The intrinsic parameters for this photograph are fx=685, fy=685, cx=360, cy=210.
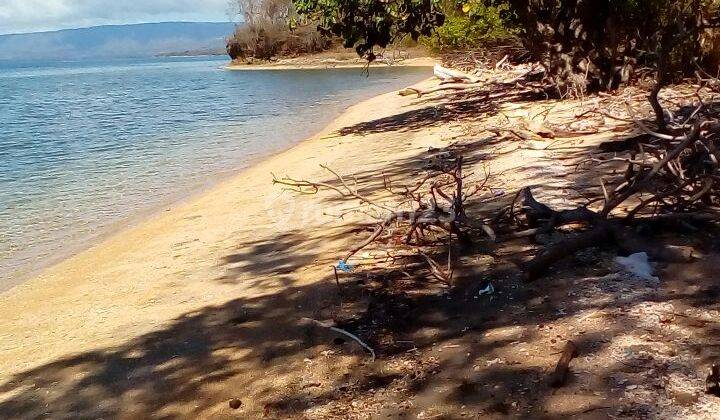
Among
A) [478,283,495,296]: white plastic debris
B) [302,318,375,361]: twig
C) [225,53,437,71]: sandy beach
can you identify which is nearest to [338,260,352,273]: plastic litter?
[302,318,375,361]: twig

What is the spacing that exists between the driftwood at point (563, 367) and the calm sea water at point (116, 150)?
20.9 ft

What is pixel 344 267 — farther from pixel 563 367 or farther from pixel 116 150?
pixel 116 150


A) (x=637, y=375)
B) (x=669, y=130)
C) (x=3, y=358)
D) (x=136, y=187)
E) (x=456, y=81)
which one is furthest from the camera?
(x=456, y=81)

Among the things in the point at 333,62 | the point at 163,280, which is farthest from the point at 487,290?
the point at 333,62

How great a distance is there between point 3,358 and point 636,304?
4238 millimetres

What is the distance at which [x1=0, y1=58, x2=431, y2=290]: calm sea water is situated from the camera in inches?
384

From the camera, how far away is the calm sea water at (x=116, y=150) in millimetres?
9742

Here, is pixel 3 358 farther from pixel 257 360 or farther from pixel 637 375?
pixel 637 375

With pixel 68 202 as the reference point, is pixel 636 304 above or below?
above

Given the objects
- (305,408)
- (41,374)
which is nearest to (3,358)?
(41,374)

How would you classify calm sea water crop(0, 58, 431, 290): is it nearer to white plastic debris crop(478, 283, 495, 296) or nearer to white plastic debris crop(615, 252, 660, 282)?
white plastic debris crop(478, 283, 495, 296)

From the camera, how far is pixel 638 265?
387 cm

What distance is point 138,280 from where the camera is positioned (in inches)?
249

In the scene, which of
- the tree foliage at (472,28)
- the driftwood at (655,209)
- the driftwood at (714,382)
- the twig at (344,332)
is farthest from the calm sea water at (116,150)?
the driftwood at (714,382)
